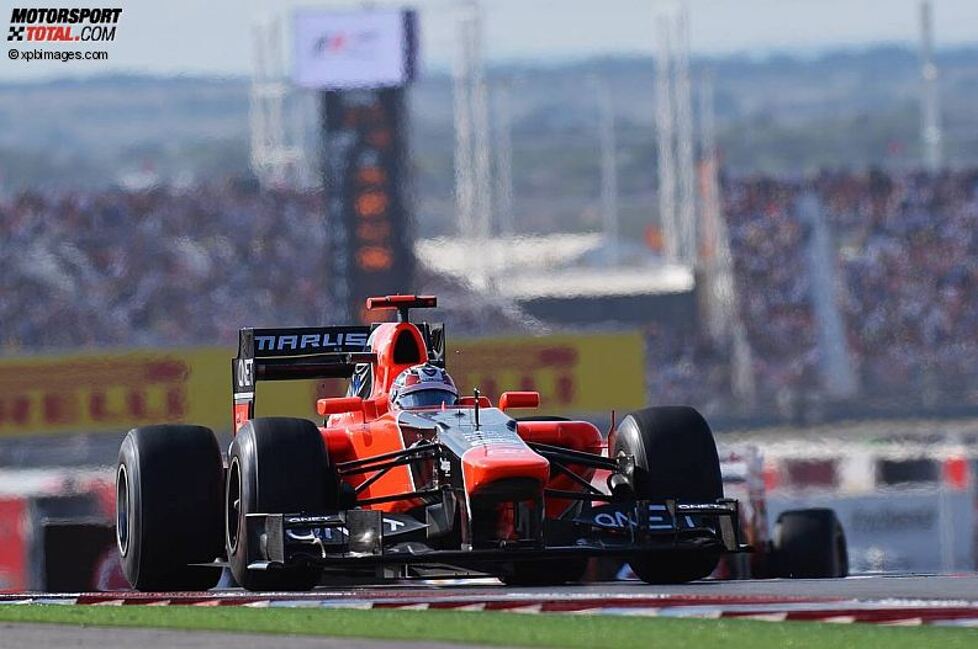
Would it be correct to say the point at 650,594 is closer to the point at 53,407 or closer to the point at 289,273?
the point at 53,407

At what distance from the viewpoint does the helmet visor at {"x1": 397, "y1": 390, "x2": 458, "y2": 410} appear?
13.9 metres

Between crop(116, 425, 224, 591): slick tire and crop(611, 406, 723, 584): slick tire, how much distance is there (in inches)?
97.4

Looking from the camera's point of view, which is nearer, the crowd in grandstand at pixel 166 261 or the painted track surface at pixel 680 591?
the painted track surface at pixel 680 591

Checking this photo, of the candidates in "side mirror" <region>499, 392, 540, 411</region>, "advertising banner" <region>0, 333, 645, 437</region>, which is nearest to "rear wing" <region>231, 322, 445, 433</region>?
"side mirror" <region>499, 392, 540, 411</region>

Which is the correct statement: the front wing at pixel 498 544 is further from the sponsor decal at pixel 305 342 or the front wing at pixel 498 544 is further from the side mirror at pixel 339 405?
the sponsor decal at pixel 305 342

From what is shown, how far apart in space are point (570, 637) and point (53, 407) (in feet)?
108

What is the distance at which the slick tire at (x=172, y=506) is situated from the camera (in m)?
13.6

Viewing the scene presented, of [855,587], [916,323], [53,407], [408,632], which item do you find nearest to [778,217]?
[916,323]

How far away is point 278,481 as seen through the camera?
12.9 m

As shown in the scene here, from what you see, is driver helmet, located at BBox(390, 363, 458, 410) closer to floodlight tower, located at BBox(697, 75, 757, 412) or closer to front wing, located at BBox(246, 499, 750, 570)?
front wing, located at BBox(246, 499, 750, 570)

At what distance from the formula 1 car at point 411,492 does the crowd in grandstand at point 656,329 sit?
93.3ft

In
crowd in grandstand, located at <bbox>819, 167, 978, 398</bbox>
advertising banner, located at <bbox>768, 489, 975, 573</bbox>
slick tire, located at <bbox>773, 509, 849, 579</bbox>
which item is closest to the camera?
slick tire, located at <bbox>773, 509, 849, 579</bbox>

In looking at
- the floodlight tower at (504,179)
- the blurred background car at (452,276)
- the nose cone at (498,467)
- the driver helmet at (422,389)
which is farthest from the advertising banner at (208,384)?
the nose cone at (498,467)

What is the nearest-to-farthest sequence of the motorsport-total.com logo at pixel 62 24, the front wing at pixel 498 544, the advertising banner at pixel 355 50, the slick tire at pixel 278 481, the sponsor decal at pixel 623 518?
the front wing at pixel 498 544
the slick tire at pixel 278 481
the sponsor decal at pixel 623 518
the advertising banner at pixel 355 50
the motorsport-total.com logo at pixel 62 24
